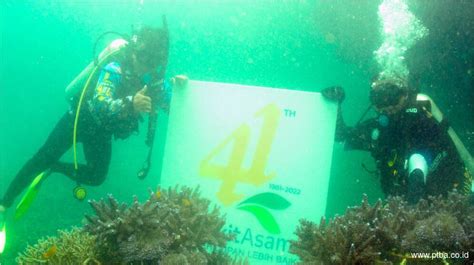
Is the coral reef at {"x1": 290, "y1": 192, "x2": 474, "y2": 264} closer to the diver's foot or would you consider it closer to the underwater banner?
the diver's foot

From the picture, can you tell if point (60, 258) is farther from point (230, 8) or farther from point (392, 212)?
point (230, 8)

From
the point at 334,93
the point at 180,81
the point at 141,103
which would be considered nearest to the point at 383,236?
the point at 334,93

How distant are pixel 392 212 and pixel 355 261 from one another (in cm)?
108

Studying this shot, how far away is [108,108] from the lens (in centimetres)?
587

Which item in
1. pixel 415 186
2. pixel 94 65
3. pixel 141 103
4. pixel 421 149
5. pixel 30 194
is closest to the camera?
pixel 415 186

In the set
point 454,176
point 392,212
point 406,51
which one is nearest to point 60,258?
point 392,212

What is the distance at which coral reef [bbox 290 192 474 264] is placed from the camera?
3.11 meters

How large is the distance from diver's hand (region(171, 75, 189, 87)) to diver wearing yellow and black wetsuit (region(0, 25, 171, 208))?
42cm

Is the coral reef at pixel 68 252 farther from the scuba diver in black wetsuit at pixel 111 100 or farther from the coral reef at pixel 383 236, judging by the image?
the coral reef at pixel 383 236

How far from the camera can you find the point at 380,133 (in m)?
6.18

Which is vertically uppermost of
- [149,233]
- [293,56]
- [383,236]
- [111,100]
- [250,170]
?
[293,56]

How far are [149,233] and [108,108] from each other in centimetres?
302

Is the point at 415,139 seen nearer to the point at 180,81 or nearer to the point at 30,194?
the point at 180,81

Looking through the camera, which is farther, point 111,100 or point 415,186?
point 111,100
